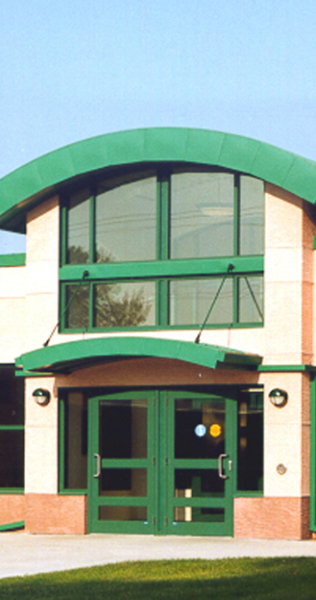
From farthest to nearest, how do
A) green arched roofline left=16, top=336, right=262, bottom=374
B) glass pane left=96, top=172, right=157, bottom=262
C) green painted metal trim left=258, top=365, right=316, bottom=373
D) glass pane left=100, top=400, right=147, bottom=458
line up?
1. glass pane left=96, top=172, right=157, bottom=262
2. glass pane left=100, top=400, right=147, bottom=458
3. green painted metal trim left=258, top=365, right=316, bottom=373
4. green arched roofline left=16, top=336, right=262, bottom=374

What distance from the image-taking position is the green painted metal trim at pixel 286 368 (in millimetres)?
19305

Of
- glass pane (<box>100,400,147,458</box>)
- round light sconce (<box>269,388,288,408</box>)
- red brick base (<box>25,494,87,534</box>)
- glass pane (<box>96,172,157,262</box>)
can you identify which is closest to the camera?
round light sconce (<box>269,388,288,408</box>)

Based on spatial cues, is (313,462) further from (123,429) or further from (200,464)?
(123,429)

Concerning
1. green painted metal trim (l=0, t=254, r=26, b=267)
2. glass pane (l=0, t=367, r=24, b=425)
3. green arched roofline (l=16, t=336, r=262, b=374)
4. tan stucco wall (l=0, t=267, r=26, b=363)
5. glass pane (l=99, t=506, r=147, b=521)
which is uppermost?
green painted metal trim (l=0, t=254, r=26, b=267)

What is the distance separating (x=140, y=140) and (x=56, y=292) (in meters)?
3.33

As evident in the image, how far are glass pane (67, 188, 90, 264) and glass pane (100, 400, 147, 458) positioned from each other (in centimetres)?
284

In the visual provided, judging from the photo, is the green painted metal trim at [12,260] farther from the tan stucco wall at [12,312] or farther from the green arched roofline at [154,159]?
the green arched roofline at [154,159]

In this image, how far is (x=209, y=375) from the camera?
2005 cm

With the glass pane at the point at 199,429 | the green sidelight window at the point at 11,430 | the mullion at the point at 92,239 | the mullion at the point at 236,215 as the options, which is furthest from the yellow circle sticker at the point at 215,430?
the green sidelight window at the point at 11,430

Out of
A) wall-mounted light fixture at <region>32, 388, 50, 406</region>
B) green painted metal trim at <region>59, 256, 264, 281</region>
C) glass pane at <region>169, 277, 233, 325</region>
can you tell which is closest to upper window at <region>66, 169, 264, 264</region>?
green painted metal trim at <region>59, 256, 264, 281</region>

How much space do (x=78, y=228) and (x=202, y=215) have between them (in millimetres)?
2505

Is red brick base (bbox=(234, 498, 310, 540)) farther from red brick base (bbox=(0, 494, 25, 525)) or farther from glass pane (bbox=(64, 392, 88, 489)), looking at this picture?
red brick base (bbox=(0, 494, 25, 525))

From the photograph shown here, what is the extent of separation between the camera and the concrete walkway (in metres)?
16.2

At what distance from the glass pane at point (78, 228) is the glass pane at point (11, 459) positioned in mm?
3797
